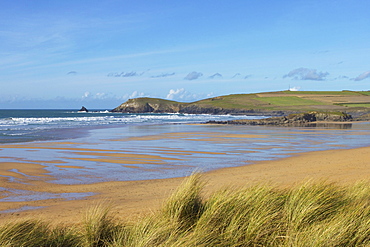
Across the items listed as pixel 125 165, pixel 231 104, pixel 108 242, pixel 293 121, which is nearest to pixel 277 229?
pixel 108 242

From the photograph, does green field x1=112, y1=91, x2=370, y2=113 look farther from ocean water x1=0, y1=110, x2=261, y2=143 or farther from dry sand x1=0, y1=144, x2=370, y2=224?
dry sand x1=0, y1=144, x2=370, y2=224

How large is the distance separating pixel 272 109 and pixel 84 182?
105 m

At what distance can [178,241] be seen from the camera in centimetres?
448

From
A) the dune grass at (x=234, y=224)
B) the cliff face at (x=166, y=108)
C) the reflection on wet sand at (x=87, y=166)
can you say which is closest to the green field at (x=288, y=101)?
the cliff face at (x=166, y=108)

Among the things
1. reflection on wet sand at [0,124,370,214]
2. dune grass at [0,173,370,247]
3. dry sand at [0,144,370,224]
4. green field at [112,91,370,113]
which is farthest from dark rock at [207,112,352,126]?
green field at [112,91,370,113]

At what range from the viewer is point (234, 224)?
500cm

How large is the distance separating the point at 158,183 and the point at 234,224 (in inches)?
242

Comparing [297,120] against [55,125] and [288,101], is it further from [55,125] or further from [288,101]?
[288,101]

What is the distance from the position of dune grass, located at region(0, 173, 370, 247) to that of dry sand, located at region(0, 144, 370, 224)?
0.94 meters

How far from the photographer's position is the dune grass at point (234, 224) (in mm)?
4594

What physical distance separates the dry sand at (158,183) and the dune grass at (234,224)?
3.07 feet

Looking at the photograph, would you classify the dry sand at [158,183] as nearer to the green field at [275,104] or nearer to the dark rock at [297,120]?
the dark rock at [297,120]

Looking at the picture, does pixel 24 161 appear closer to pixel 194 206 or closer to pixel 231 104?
pixel 194 206

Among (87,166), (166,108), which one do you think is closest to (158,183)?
(87,166)
